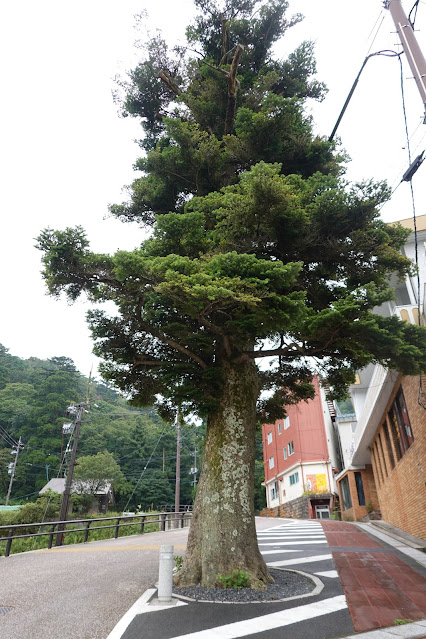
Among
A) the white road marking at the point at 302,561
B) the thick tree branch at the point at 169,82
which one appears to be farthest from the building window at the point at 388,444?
the thick tree branch at the point at 169,82

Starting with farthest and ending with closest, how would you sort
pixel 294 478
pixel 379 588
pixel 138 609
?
pixel 294 478 < pixel 379 588 < pixel 138 609

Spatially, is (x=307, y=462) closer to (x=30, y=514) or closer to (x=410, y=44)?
(x=30, y=514)

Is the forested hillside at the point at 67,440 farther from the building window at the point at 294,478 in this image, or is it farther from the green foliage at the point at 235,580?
the green foliage at the point at 235,580

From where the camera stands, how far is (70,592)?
5.61 meters

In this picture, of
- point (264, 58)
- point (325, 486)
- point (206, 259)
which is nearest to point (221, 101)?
Answer: point (264, 58)

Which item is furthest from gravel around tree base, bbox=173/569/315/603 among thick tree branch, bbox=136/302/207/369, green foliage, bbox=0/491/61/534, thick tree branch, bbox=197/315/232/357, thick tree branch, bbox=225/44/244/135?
green foliage, bbox=0/491/61/534

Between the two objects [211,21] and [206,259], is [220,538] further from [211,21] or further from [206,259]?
[211,21]

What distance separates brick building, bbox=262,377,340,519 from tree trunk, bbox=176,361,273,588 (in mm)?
22199

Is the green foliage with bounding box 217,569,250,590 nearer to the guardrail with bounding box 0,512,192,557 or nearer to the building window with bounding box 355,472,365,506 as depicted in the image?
the guardrail with bounding box 0,512,192,557

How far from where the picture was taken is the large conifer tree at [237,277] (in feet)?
18.9

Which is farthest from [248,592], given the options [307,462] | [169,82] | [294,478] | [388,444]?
[294,478]

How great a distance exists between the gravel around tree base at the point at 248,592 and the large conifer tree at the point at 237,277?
0.20 meters

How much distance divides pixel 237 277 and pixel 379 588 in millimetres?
4806

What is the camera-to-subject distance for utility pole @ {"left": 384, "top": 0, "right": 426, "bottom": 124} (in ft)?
16.4
